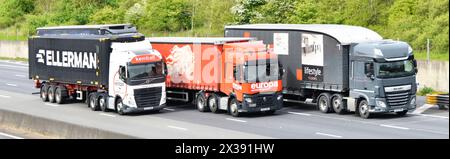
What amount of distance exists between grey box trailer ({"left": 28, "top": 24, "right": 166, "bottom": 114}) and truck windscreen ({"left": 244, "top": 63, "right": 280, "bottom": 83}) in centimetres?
369

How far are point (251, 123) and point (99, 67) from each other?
765cm

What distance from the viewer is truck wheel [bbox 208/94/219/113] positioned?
126ft

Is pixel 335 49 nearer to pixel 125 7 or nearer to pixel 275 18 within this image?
pixel 275 18

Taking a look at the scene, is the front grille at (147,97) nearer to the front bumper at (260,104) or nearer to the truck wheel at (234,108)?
the truck wheel at (234,108)

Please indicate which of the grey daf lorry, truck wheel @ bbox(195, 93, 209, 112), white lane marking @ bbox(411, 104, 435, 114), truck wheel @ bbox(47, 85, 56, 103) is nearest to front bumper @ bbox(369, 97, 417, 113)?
the grey daf lorry

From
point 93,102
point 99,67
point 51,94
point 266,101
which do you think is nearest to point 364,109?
point 266,101

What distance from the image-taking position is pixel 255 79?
37.2 meters

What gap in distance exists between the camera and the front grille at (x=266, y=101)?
122ft

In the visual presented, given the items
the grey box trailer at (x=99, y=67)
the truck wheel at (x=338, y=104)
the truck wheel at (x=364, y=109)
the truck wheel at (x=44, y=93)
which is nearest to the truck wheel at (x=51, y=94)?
the grey box trailer at (x=99, y=67)

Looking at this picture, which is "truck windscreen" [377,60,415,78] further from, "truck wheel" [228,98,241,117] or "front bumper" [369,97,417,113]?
"truck wheel" [228,98,241,117]

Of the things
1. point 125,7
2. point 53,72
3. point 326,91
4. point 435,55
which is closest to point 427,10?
point 435,55

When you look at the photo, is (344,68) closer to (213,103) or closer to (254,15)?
(213,103)

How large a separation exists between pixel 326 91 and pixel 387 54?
3623mm
